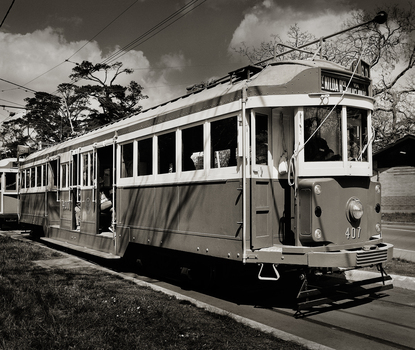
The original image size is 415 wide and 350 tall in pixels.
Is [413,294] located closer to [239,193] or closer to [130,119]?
[239,193]

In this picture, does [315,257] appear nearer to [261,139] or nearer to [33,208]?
[261,139]

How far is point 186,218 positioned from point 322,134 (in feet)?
8.24

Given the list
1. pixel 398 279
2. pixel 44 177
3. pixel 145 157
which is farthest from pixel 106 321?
pixel 44 177

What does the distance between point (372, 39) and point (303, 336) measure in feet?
A: 81.3

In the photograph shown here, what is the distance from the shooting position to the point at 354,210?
6242mm

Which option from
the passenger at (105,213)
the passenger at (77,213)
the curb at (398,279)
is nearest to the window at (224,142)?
the curb at (398,279)

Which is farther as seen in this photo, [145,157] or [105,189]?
[105,189]

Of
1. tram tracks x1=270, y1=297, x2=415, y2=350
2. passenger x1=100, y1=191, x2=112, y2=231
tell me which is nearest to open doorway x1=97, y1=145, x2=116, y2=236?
passenger x1=100, y1=191, x2=112, y2=231

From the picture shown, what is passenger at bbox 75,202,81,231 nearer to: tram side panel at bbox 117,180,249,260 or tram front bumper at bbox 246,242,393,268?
tram side panel at bbox 117,180,249,260

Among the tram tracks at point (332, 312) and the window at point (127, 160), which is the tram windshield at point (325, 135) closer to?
the tram tracks at point (332, 312)

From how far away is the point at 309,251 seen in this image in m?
5.93

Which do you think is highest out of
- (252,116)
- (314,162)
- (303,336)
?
(252,116)

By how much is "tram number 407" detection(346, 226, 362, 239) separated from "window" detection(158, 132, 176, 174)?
10.0 feet

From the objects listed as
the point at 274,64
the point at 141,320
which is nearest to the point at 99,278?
the point at 141,320
